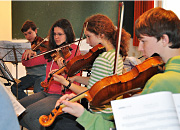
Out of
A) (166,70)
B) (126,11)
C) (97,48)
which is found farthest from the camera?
(126,11)

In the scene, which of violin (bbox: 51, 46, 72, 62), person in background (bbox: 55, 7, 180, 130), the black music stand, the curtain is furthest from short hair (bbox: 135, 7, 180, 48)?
the curtain

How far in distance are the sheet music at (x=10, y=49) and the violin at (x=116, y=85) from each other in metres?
2.02

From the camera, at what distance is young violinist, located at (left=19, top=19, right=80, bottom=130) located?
74.3 inches

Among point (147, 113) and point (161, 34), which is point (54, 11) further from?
point (147, 113)

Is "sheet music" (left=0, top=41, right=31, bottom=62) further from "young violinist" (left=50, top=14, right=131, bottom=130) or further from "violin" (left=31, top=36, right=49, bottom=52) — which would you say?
"young violinist" (left=50, top=14, right=131, bottom=130)

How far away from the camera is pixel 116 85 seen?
3.59 feet

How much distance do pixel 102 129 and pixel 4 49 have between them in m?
2.31

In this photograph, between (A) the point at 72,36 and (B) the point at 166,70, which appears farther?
(A) the point at 72,36

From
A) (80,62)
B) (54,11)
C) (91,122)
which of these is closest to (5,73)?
(80,62)

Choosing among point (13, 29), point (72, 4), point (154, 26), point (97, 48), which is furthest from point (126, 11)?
point (154, 26)

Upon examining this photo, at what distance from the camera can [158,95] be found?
0.75 metres

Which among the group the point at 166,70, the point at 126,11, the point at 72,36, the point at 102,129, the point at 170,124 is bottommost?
the point at 102,129

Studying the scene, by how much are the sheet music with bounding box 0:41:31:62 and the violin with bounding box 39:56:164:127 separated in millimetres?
2016

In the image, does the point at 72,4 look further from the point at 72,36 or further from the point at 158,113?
the point at 158,113
